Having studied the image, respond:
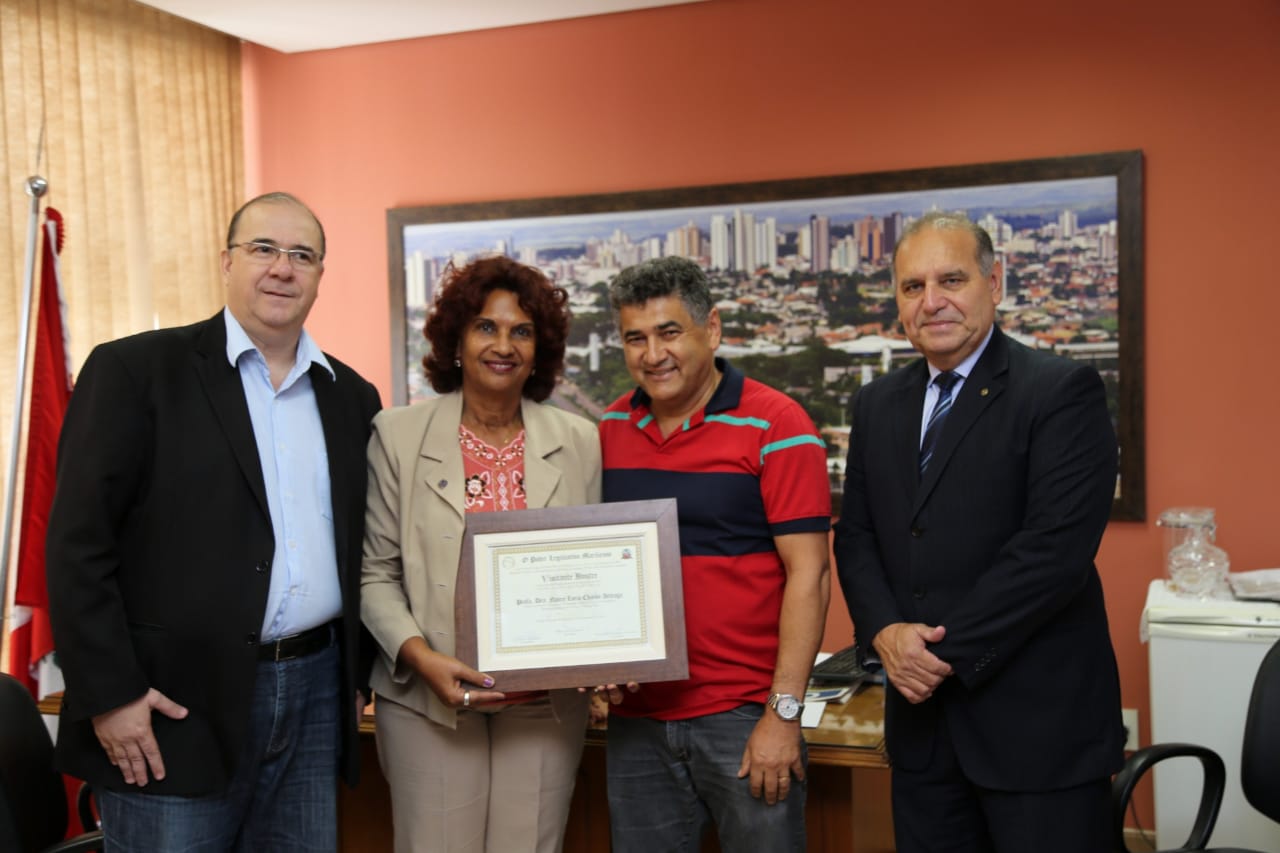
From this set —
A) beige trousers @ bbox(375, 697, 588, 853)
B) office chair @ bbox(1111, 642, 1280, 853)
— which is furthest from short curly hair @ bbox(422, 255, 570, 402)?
office chair @ bbox(1111, 642, 1280, 853)

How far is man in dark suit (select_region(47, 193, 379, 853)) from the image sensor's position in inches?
75.8

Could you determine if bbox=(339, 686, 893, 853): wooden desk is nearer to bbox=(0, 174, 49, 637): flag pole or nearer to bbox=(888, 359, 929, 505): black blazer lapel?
bbox=(888, 359, 929, 505): black blazer lapel

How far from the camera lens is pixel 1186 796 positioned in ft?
11.3

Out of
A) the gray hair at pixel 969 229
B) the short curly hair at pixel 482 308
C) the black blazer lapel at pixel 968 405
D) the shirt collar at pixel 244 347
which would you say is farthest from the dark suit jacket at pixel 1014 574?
the shirt collar at pixel 244 347

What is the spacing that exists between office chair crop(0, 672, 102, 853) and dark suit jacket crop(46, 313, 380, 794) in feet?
1.50

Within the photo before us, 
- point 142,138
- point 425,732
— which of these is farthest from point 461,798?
point 142,138

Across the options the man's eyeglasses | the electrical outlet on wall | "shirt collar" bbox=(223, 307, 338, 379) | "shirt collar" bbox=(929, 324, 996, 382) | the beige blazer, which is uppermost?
the man's eyeglasses

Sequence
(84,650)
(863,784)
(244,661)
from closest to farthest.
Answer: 1. (84,650)
2. (244,661)
3. (863,784)

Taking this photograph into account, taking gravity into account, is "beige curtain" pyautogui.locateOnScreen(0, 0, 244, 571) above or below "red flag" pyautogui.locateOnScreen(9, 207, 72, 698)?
above

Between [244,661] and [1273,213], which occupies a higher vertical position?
Answer: [1273,213]

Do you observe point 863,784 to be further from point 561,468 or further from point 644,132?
point 644,132

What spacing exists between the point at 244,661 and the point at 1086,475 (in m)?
1.51

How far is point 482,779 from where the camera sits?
7.12 ft

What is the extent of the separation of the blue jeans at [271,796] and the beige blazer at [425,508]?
140mm
